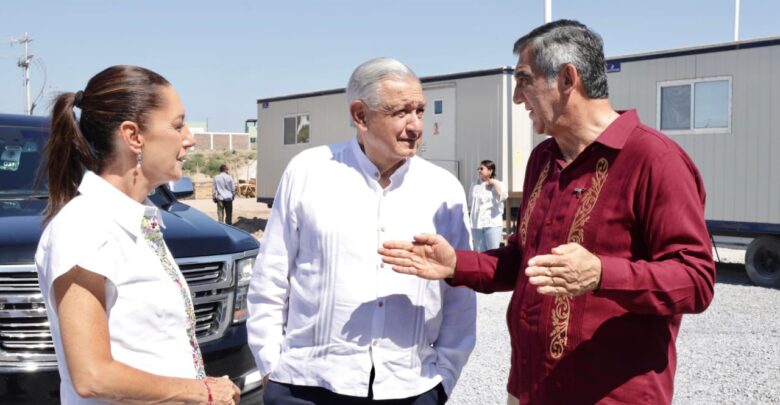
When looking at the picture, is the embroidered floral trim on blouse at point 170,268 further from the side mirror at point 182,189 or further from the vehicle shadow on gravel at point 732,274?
the vehicle shadow on gravel at point 732,274

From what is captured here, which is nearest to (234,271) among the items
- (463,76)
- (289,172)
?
(289,172)

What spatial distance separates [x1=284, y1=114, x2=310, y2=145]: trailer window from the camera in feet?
70.1

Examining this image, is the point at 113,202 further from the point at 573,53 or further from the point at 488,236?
the point at 488,236

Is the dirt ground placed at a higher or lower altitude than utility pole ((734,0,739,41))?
lower

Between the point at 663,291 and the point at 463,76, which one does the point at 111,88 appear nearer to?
the point at 663,291

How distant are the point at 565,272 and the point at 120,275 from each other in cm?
111

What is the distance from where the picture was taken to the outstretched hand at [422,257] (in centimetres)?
266

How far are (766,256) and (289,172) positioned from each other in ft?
36.7

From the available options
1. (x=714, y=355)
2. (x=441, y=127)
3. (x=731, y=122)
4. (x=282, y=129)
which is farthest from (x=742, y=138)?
(x=282, y=129)

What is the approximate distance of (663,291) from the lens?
214cm

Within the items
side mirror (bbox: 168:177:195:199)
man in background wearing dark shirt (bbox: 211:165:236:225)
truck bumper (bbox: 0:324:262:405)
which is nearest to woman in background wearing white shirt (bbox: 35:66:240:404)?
truck bumper (bbox: 0:324:262:405)

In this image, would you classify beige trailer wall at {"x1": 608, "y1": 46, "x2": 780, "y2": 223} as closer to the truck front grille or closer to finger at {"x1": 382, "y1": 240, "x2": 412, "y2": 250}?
finger at {"x1": 382, "y1": 240, "x2": 412, "y2": 250}

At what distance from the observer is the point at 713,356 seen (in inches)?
288

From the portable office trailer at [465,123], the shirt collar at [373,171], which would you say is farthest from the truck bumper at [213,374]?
the portable office trailer at [465,123]
